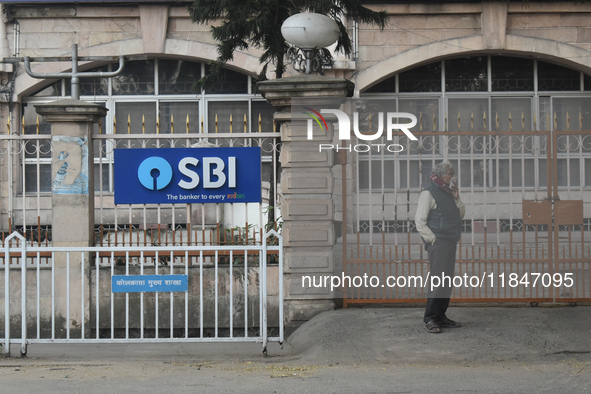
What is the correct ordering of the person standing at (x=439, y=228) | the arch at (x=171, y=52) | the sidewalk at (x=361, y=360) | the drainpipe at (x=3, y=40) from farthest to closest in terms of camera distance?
the arch at (x=171, y=52) < the drainpipe at (x=3, y=40) < the person standing at (x=439, y=228) < the sidewalk at (x=361, y=360)

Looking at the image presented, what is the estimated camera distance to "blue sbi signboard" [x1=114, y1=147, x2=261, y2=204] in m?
8.47

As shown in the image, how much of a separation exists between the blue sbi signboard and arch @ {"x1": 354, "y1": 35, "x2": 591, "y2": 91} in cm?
733

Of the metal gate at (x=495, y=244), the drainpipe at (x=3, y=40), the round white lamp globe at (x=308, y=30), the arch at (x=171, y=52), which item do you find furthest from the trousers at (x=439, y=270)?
the drainpipe at (x=3, y=40)

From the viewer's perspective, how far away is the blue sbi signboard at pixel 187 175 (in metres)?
8.47

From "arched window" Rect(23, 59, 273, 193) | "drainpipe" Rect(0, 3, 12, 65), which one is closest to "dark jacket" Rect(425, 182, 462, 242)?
"arched window" Rect(23, 59, 273, 193)

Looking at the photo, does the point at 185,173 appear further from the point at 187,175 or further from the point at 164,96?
the point at 164,96

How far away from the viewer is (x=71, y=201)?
27.7 ft

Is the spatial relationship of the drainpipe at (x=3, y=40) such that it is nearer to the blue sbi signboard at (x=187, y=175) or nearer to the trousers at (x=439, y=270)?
the blue sbi signboard at (x=187, y=175)

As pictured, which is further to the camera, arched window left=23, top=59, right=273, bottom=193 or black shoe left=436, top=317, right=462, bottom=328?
arched window left=23, top=59, right=273, bottom=193

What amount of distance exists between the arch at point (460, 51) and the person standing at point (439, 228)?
27.2ft

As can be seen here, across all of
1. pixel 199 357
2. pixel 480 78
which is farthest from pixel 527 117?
pixel 199 357

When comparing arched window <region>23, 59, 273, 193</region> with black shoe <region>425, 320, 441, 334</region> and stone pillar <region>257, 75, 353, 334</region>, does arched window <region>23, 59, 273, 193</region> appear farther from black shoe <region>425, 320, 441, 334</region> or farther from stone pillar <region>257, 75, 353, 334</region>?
black shoe <region>425, 320, 441, 334</region>

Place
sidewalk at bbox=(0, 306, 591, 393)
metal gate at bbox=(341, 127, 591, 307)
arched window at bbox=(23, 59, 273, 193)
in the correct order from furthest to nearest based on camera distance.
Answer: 1. arched window at bbox=(23, 59, 273, 193)
2. metal gate at bbox=(341, 127, 591, 307)
3. sidewalk at bbox=(0, 306, 591, 393)

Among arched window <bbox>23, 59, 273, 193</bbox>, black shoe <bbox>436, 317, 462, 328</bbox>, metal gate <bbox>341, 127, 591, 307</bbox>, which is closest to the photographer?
black shoe <bbox>436, 317, 462, 328</bbox>
